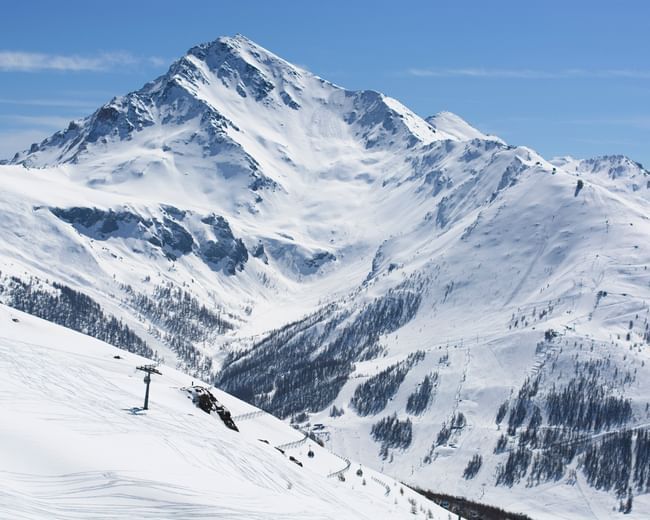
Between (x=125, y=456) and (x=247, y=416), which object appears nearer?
(x=125, y=456)

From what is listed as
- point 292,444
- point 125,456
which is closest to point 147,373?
point 292,444

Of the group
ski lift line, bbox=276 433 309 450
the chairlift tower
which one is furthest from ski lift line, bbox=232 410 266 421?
the chairlift tower

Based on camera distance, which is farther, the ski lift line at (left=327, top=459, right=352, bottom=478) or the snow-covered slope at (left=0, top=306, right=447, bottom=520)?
the ski lift line at (left=327, top=459, right=352, bottom=478)

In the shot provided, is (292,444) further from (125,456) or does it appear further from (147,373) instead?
(125,456)

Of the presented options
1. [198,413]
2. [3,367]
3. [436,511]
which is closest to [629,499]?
[436,511]

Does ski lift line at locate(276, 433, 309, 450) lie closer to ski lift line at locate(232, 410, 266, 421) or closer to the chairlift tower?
ski lift line at locate(232, 410, 266, 421)

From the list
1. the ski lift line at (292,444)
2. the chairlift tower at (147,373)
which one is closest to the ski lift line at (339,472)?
the ski lift line at (292,444)

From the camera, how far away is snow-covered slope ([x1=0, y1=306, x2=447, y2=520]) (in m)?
38.2

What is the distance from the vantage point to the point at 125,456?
43.6 metres

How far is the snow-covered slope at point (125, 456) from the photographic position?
125 ft

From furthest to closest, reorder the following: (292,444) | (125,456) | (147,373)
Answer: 1. (292,444)
2. (147,373)
3. (125,456)

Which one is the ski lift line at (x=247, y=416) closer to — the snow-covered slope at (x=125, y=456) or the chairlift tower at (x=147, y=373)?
the snow-covered slope at (x=125, y=456)

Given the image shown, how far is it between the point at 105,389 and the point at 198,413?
286 inches

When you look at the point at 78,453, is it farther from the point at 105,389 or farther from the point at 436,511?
the point at 436,511
